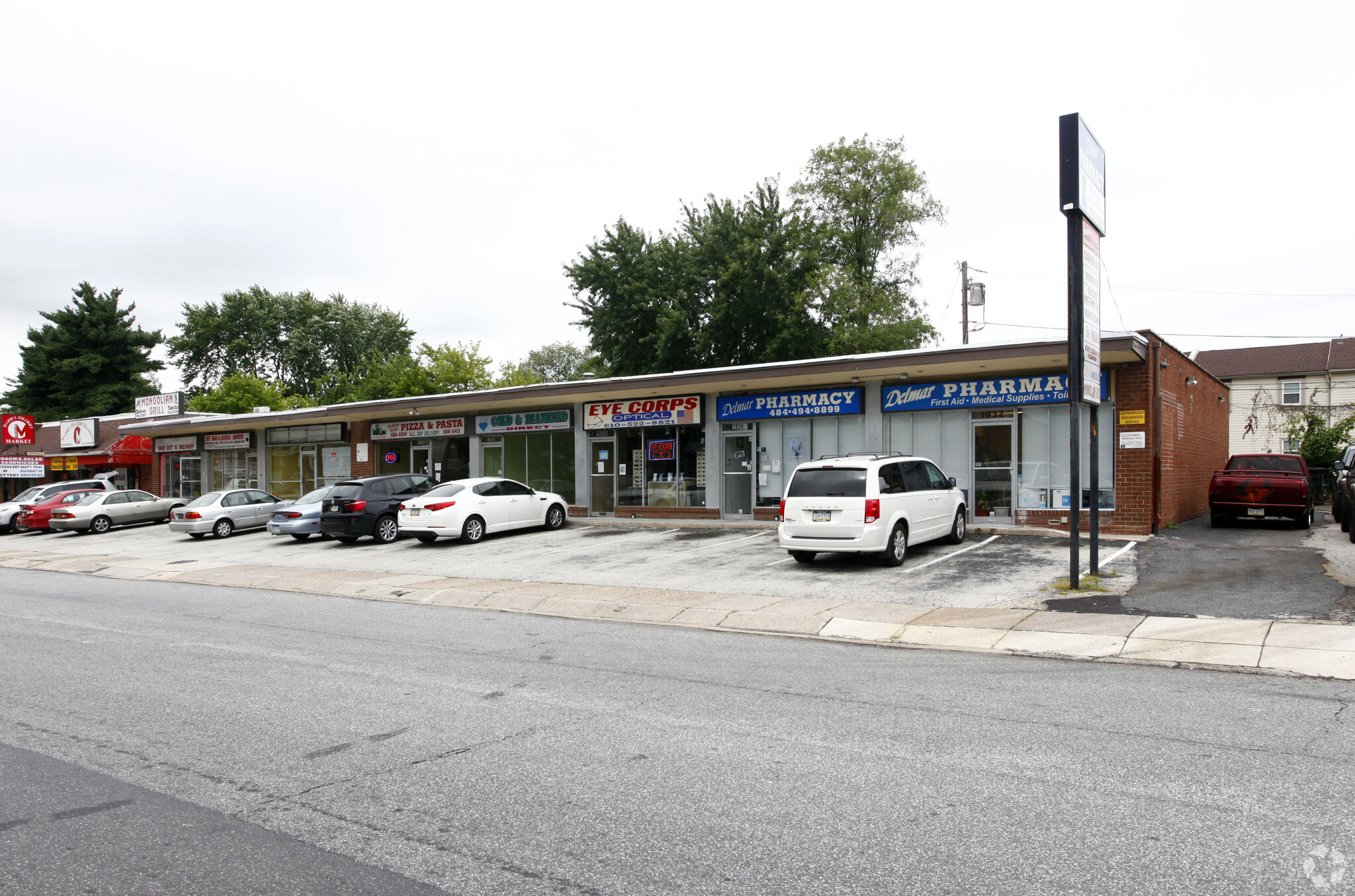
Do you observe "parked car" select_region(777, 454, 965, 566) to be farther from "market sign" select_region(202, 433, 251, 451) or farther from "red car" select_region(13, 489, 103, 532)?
"market sign" select_region(202, 433, 251, 451)

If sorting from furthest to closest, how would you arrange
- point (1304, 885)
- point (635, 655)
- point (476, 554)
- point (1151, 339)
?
point (476, 554) → point (1151, 339) → point (635, 655) → point (1304, 885)

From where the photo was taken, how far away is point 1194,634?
859 centimetres

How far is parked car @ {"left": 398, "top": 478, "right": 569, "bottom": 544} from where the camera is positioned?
19.5 metres

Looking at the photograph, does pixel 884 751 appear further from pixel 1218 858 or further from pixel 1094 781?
pixel 1218 858

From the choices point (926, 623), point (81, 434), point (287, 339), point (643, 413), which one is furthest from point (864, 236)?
point (287, 339)

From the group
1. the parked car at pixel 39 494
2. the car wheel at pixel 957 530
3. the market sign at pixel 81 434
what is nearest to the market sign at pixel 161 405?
the parked car at pixel 39 494

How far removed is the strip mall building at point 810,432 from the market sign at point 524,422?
0.05 metres

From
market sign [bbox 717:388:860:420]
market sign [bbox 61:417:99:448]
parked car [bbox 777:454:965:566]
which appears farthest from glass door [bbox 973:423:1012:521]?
market sign [bbox 61:417:99:448]

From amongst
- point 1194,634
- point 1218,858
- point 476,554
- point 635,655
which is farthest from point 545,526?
point 1218,858

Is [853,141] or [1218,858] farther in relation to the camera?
[853,141]

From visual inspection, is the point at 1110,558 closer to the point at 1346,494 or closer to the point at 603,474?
the point at 1346,494

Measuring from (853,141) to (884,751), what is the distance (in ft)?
106

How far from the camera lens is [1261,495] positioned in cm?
1809

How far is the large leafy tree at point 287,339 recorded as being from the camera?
6844cm
